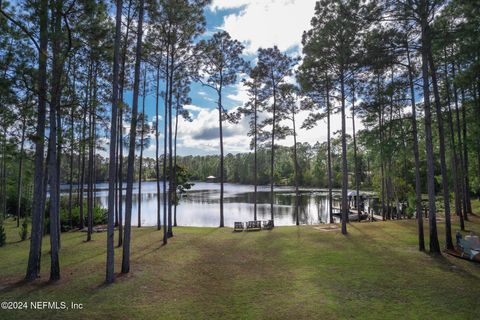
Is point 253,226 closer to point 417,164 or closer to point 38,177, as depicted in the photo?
point 417,164

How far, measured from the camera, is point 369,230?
16.2 metres

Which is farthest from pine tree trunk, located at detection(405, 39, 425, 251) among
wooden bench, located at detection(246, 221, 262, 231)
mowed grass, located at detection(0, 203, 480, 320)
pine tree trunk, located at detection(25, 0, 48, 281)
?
pine tree trunk, located at detection(25, 0, 48, 281)

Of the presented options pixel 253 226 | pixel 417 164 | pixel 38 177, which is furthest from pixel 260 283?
pixel 253 226

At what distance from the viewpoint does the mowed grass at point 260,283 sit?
19.3 feet

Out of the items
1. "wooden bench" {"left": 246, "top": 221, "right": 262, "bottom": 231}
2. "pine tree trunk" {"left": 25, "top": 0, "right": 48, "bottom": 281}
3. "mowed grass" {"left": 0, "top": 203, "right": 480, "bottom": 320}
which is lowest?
"wooden bench" {"left": 246, "top": 221, "right": 262, "bottom": 231}

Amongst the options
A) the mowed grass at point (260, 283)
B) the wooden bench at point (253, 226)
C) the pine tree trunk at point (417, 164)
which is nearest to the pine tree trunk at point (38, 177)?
the mowed grass at point (260, 283)

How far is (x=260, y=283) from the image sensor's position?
7719 millimetres

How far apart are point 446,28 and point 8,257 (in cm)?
1832

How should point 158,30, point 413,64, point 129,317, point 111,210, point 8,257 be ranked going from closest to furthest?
point 129,317, point 111,210, point 8,257, point 413,64, point 158,30

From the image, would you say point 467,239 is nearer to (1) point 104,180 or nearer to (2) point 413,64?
(2) point 413,64

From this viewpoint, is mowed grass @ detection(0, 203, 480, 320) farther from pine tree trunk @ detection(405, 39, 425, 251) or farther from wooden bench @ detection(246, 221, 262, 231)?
wooden bench @ detection(246, 221, 262, 231)

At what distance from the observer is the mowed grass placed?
232 inches

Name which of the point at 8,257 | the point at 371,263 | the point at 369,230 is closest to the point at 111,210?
the point at 8,257

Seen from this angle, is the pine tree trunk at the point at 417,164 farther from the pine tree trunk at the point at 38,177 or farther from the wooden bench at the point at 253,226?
the pine tree trunk at the point at 38,177
